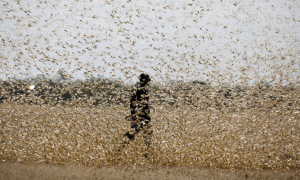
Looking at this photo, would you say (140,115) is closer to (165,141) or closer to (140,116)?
(140,116)

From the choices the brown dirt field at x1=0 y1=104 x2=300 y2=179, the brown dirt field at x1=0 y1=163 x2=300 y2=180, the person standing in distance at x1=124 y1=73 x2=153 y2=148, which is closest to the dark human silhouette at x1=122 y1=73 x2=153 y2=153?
the person standing in distance at x1=124 y1=73 x2=153 y2=148

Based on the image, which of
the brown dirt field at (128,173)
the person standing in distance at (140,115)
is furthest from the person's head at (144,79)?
the brown dirt field at (128,173)

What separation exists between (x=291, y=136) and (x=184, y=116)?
4.03 metres

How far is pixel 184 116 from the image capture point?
8.95 metres

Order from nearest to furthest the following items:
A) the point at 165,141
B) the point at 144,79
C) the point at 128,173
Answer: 1. the point at 128,173
2. the point at 165,141
3. the point at 144,79

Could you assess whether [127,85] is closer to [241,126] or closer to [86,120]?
[86,120]

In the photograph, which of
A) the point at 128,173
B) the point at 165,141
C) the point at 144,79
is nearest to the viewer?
the point at 128,173

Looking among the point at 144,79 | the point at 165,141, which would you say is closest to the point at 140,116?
the point at 165,141

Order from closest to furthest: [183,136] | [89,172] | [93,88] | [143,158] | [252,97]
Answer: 1. [89,172]
2. [143,158]
3. [183,136]
4. [93,88]
5. [252,97]

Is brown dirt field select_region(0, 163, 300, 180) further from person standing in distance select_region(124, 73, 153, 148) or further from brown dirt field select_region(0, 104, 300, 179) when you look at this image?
person standing in distance select_region(124, 73, 153, 148)

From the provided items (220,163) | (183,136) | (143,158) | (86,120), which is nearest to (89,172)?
(143,158)

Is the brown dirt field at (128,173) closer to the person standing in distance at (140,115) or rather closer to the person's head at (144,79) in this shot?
the person standing in distance at (140,115)

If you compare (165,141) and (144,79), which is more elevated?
(144,79)

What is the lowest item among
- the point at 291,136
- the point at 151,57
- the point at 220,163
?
the point at 220,163
